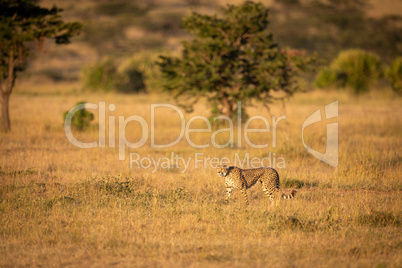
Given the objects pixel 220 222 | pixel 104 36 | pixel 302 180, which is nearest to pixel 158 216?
pixel 220 222

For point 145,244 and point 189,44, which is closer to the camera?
point 145,244

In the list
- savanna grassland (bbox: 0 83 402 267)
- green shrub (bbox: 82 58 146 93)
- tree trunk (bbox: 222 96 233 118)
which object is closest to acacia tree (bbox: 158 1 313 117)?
tree trunk (bbox: 222 96 233 118)

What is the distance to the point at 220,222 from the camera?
758 cm

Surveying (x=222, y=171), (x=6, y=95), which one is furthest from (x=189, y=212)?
(x=6, y=95)

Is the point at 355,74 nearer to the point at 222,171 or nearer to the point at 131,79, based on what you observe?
the point at 131,79

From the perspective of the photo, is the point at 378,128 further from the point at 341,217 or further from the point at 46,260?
the point at 46,260

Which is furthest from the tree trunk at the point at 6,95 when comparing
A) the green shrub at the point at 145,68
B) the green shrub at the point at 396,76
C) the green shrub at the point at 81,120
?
the green shrub at the point at 396,76

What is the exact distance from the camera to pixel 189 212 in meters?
8.16

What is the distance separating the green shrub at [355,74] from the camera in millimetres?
37906

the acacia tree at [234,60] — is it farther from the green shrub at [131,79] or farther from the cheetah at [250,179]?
the green shrub at [131,79]

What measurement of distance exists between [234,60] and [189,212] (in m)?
10.9

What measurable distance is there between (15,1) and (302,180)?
42.8 feet

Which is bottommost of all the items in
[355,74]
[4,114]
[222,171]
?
[222,171]

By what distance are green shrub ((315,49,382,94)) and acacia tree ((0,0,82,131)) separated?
25.8 meters
